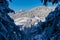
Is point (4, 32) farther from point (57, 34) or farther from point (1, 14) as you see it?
point (57, 34)

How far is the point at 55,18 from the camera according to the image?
3.96m

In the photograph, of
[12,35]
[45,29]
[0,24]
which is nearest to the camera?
[45,29]

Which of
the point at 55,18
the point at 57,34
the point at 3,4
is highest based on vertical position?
the point at 3,4

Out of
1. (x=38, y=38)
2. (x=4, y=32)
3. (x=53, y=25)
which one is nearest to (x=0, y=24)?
(x=4, y=32)

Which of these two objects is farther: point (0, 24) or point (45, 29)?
point (0, 24)

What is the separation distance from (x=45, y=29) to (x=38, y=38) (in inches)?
8.7

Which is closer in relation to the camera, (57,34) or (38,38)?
(57,34)

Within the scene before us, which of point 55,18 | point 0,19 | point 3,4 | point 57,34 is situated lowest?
point 57,34

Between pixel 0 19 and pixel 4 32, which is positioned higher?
pixel 0 19

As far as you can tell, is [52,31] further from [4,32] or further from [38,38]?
[4,32]

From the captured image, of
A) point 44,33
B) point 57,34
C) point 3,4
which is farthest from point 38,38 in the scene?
point 3,4

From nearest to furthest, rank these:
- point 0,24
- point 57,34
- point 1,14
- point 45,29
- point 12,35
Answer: point 57,34, point 45,29, point 0,24, point 1,14, point 12,35

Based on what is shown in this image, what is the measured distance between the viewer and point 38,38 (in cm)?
416

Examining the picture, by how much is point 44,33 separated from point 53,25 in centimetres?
23
